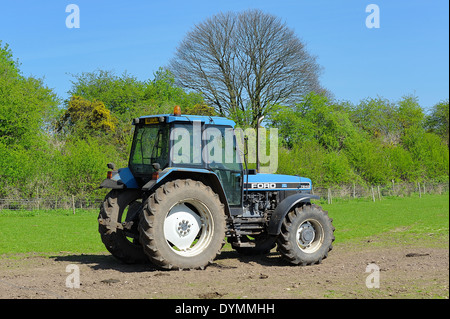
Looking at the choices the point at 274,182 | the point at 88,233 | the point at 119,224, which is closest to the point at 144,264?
the point at 119,224

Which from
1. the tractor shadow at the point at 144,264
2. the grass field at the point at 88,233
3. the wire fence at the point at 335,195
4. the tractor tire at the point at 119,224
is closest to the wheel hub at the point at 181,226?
the tractor shadow at the point at 144,264

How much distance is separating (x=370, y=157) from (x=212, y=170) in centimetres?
3349

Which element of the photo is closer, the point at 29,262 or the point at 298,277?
the point at 298,277

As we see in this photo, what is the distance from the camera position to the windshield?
900 cm

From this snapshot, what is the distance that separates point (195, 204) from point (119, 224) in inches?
57.9

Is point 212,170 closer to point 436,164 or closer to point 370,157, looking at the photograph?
point 370,157

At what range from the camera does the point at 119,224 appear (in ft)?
30.6

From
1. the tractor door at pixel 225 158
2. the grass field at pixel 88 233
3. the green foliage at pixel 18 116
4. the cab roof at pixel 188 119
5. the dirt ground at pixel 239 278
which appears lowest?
the grass field at pixel 88 233

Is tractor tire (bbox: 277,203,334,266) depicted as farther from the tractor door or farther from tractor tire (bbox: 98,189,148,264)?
tractor tire (bbox: 98,189,148,264)

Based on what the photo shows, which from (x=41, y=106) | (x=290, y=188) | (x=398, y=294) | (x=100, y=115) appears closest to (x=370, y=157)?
(x=100, y=115)

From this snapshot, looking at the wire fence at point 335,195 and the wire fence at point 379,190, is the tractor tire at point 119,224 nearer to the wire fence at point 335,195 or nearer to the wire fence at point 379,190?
the wire fence at point 335,195

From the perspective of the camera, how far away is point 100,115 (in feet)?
125

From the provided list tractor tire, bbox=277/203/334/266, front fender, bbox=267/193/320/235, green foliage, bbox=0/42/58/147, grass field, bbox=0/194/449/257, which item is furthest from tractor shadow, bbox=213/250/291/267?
green foliage, bbox=0/42/58/147

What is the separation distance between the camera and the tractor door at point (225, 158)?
361 inches
